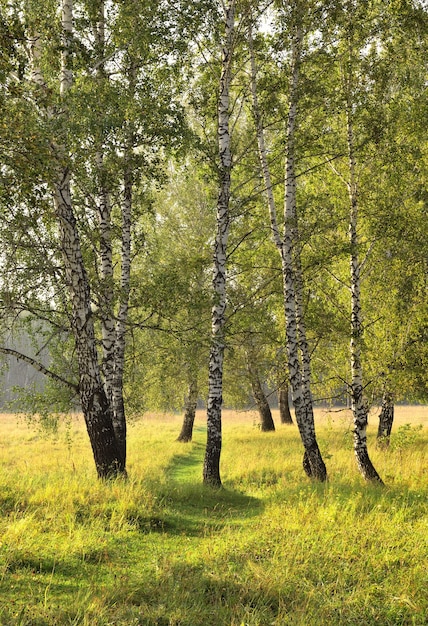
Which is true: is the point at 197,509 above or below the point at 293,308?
below

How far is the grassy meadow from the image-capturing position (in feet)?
14.7

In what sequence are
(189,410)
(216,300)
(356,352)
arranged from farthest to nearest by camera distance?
(189,410) → (356,352) → (216,300)

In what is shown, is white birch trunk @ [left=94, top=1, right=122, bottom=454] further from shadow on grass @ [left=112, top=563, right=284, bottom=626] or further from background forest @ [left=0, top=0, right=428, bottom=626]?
shadow on grass @ [left=112, top=563, right=284, bottom=626]

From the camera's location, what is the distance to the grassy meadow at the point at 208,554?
4.47 metres

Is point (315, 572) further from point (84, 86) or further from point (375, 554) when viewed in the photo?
point (84, 86)

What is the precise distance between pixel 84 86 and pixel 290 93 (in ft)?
14.8

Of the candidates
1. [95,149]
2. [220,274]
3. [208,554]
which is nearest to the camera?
[208,554]

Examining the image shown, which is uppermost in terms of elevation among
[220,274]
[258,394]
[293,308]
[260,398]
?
[220,274]

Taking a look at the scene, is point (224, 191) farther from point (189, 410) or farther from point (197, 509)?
point (189, 410)

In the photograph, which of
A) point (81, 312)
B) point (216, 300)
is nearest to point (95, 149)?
point (81, 312)

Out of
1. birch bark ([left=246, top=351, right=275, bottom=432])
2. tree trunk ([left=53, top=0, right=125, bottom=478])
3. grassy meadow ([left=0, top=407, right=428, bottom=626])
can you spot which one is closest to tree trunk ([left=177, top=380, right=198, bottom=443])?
birch bark ([left=246, top=351, right=275, bottom=432])

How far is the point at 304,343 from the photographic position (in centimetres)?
1165

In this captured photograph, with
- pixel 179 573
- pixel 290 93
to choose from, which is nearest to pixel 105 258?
pixel 290 93

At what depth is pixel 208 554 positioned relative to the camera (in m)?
5.80
